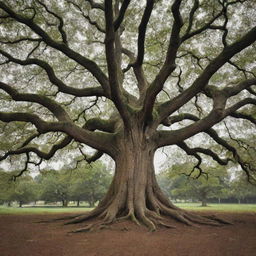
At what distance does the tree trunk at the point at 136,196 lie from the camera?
8445 millimetres

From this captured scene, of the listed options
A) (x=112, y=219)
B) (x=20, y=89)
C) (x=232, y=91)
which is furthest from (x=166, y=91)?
(x=112, y=219)

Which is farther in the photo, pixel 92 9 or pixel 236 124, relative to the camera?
pixel 236 124

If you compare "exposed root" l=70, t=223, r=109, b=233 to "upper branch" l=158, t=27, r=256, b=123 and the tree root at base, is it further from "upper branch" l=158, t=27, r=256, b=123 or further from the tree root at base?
"upper branch" l=158, t=27, r=256, b=123

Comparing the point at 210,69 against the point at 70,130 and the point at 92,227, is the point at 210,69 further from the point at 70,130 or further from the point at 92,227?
the point at 92,227

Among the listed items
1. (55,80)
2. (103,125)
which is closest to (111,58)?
(55,80)

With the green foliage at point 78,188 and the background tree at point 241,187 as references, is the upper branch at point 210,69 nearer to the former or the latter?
the background tree at point 241,187

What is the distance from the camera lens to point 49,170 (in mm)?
15789

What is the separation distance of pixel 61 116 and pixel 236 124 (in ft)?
36.1

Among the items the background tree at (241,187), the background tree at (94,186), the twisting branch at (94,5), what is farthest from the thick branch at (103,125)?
the background tree at (94,186)

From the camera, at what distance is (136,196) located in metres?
8.94

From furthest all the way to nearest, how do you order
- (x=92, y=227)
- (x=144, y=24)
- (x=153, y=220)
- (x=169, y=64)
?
1. (x=153, y=220)
2. (x=92, y=227)
3. (x=169, y=64)
4. (x=144, y=24)

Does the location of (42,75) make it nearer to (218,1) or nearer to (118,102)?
(118,102)

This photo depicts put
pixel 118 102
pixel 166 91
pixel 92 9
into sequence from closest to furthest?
pixel 118 102 → pixel 92 9 → pixel 166 91

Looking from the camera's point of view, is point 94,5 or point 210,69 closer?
point 210,69
